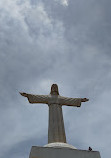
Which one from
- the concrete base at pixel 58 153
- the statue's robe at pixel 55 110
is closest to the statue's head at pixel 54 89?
the statue's robe at pixel 55 110

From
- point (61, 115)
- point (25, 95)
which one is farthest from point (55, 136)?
point (25, 95)

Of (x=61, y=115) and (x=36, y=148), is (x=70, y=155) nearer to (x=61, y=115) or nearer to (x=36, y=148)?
(x=36, y=148)

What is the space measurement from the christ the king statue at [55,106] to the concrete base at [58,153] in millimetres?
1152

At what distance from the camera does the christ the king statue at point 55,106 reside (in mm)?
9123

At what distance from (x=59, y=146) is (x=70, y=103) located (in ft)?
10.2

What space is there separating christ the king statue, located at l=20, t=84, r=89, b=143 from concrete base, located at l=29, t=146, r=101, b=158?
45.4 inches

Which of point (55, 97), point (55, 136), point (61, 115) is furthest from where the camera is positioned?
point (55, 97)

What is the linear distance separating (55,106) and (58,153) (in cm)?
286

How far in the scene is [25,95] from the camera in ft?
34.8

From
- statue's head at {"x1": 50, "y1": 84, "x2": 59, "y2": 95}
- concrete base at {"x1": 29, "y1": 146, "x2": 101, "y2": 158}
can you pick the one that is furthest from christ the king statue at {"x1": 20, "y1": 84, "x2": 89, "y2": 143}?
concrete base at {"x1": 29, "y1": 146, "x2": 101, "y2": 158}

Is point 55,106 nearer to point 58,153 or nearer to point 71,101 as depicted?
point 71,101

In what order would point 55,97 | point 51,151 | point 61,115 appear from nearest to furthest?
point 51,151, point 61,115, point 55,97

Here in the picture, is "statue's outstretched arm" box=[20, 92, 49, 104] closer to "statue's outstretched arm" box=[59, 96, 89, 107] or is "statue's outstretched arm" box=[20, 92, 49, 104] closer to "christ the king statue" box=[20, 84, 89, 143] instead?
"christ the king statue" box=[20, 84, 89, 143]

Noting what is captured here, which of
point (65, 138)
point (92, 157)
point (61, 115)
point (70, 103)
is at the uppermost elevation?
point (70, 103)
